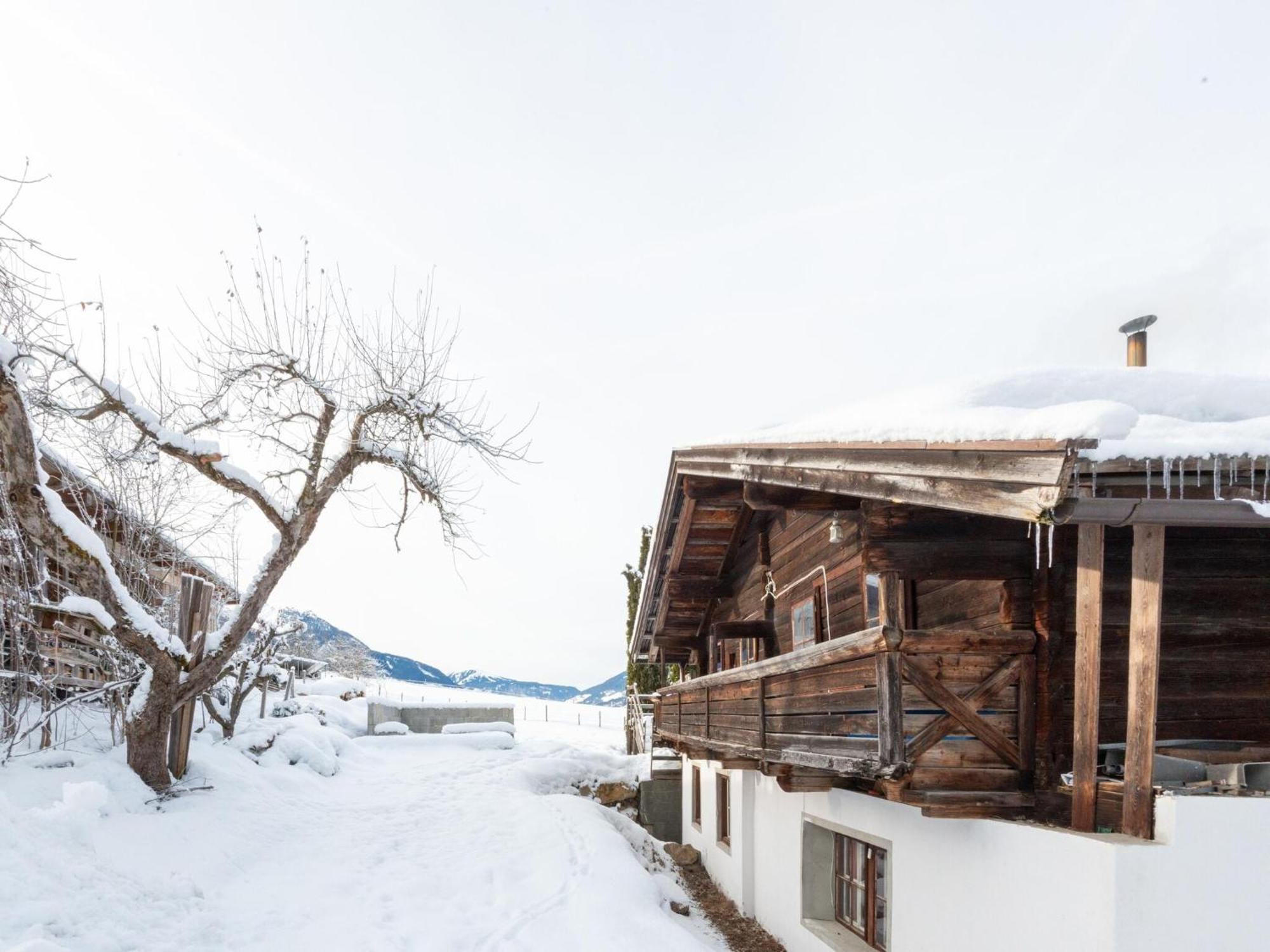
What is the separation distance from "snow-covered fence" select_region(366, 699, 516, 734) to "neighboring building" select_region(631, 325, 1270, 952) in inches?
941

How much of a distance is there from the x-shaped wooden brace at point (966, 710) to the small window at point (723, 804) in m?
8.53

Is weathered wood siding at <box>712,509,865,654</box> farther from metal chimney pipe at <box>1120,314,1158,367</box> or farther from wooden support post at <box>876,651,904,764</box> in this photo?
metal chimney pipe at <box>1120,314,1158,367</box>

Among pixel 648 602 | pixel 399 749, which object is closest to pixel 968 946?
pixel 648 602

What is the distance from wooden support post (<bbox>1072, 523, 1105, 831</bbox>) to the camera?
4504mm

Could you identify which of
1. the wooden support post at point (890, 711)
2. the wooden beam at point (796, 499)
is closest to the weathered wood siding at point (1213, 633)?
the wooden support post at point (890, 711)

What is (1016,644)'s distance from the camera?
205 inches

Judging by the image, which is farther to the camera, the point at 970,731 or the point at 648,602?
the point at 648,602

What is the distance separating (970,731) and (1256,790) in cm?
149

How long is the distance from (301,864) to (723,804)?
6871 millimetres

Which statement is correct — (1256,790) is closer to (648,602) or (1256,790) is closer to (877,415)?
(877,415)

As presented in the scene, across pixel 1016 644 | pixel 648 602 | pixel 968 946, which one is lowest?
pixel 968 946

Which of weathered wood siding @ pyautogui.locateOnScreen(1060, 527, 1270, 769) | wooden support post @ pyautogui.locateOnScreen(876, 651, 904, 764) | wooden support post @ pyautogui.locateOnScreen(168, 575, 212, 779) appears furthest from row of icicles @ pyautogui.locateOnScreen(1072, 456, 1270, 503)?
wooden support post @ pyautogui.locateOnScreen(168, 575, 212, 779)

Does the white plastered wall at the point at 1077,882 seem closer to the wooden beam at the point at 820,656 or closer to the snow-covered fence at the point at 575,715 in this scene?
the wooden beam at the point at 820,656

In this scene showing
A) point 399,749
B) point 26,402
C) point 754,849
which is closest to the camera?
point 26,402
